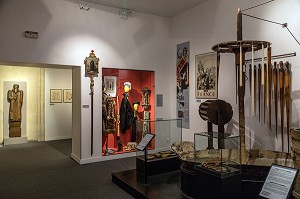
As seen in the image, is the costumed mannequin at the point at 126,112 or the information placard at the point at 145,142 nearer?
the information placard at the point at 145,142

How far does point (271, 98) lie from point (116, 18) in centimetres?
382

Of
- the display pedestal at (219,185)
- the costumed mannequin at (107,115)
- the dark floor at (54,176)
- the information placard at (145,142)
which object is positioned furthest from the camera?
the costumed mannequin at (107,115)

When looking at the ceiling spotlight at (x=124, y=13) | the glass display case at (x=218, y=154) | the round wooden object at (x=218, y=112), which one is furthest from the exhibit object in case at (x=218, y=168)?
the ceiling spotlight at (x=124, y=13)

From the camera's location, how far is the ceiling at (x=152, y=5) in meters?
5.29

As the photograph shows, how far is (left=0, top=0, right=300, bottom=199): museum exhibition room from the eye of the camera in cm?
303

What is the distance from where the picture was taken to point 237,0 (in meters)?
4.60

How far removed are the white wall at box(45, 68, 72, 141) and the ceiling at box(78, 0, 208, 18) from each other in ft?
12.7

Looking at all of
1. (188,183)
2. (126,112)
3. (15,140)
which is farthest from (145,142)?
(15,140)

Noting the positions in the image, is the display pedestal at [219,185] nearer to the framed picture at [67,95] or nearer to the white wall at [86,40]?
A: the white wall at [86,40]

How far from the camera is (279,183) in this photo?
1.79 m

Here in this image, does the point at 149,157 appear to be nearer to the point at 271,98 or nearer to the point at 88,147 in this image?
the point at 88,147

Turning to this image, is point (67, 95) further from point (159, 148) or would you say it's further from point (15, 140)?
point (159, 148)

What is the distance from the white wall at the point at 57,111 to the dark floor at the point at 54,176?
1926 millimetres

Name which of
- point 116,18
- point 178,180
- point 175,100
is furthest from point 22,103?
point 178,180
